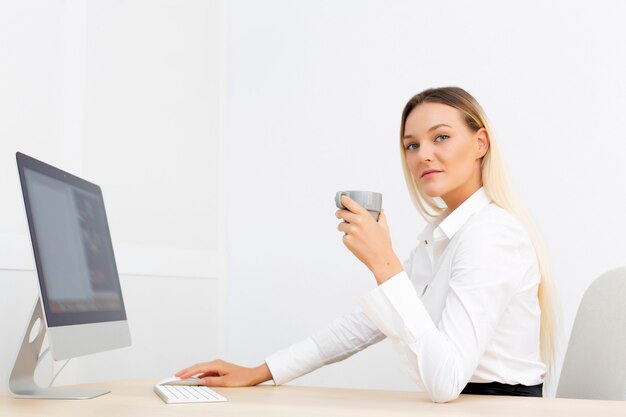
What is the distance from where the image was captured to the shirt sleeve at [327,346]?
1778 millimetres

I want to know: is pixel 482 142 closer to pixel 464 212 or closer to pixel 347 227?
pixel 464 212

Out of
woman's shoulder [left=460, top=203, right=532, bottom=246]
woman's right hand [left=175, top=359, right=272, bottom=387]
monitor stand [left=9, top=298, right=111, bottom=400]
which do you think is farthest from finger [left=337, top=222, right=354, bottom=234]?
monitor stand [left=9, top=298, right=111, bottom=400]

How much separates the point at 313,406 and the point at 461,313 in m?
0.35

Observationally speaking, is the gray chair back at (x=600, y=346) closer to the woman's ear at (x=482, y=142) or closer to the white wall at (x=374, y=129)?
the woman's ear at (x=482, y=142)

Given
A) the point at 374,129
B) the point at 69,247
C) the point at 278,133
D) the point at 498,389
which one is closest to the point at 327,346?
the point at 498,389

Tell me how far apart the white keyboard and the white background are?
26.3 inches

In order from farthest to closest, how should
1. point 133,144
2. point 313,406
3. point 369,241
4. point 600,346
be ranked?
point 133,144 → point 600,346 → point 369,241 → point 313,406

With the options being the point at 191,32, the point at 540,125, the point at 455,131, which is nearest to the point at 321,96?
the point at 191,32

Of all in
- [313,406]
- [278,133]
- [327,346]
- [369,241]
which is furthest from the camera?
[278,133]

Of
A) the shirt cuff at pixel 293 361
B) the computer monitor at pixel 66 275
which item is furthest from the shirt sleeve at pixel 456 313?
the computer monitor at pixel 66 275

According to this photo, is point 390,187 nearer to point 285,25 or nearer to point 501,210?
point 285,25

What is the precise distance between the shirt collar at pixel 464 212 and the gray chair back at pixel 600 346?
34cm

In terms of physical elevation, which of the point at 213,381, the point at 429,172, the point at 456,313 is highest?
the point at 429,172

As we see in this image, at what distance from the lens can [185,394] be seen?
4.55ft
